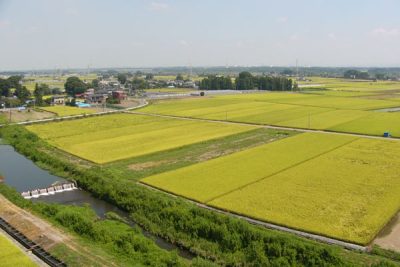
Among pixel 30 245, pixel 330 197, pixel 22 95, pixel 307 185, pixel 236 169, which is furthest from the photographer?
pixel 22 95

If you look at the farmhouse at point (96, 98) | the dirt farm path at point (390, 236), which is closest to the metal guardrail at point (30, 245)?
the dirt farm path at point (390, 236)

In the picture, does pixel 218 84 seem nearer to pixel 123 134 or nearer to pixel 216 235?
pixel 123 134

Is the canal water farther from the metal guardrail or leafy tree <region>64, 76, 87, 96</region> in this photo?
leafy tree <region>64, 76, 87, 96</region>

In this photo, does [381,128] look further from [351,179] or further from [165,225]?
[165,225]

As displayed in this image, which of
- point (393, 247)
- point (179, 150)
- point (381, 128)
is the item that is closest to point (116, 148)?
point (179, 150)

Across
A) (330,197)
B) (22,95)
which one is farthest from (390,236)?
(22,95)

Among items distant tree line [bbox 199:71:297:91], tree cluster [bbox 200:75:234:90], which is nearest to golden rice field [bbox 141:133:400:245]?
distant tree line [bbox 199:71:297:91]

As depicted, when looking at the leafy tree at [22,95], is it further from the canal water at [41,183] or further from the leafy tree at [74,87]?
the canal water at [41,183]
